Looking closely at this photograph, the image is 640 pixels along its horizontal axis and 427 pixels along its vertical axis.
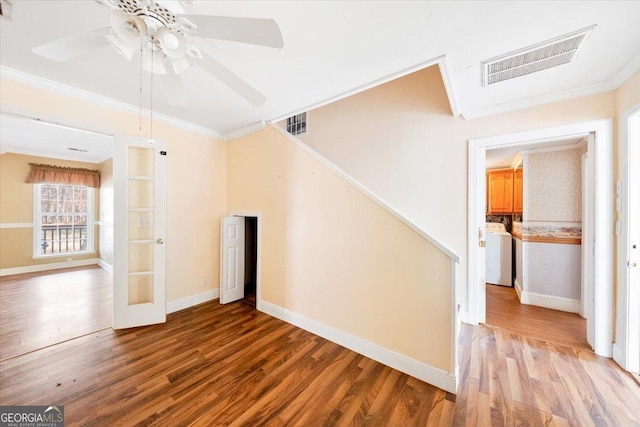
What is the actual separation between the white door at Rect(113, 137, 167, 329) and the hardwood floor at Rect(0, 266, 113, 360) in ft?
1.31

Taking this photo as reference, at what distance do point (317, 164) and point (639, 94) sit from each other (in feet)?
9.03

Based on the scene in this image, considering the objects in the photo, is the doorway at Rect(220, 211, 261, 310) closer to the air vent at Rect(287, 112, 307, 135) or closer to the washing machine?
the air vent at Rect(287, 112, 307, 135)

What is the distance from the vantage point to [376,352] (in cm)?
223

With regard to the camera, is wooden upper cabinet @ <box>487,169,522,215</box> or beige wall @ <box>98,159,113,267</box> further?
beige wall @ <box>98,159,113,267</box>

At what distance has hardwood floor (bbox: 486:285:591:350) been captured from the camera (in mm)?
2535

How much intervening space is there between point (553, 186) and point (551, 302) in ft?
5.42

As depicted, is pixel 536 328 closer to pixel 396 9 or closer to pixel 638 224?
pixel 638 224

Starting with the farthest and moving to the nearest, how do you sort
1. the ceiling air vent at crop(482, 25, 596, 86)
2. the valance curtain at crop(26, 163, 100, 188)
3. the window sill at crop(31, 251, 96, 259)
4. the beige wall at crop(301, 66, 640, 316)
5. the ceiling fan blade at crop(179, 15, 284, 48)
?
the window sill at crop(31, 251, 96, 259) < the valance curtain at crop(26, 163, 100, 188) < the beige wall at crop(301, 66, 640, 316) < the ceiling air vent at crop(482, 25, 596, 86) < the ceiling fan blade at crop(179, 15, 284, 48)

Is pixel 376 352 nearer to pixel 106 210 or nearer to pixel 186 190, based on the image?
pixel 186 190

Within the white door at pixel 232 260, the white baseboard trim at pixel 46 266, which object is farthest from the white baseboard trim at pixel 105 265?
the white door at pixel 232 260

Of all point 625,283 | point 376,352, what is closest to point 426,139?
point 625,283

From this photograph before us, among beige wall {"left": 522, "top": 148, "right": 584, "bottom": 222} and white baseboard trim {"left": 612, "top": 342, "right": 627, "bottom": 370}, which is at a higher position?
beige wall {"left": 522, "top": 148, "right": 584, "bottom": 222}

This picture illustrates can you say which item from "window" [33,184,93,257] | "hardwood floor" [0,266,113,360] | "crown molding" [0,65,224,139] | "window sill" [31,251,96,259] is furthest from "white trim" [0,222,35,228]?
"crown molding" [0,65,224,139]

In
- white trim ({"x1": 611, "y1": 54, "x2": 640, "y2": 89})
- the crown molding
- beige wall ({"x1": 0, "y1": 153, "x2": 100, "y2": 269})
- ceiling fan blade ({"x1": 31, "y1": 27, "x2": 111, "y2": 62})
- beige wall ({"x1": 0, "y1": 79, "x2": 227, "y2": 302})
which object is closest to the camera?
ceiling fan blade ({"x1": 31, "y1": 27, "x2": 111, "y2": 62})
